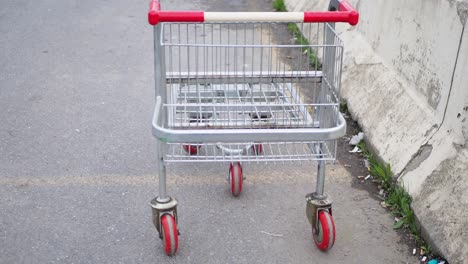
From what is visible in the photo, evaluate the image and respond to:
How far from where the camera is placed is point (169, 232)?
347cm

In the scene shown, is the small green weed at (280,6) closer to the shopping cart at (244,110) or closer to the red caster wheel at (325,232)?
the shopping cart at (244,110)

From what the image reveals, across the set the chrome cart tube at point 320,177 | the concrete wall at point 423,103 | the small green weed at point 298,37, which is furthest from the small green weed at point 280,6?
the chrome cart tube at point 320,177

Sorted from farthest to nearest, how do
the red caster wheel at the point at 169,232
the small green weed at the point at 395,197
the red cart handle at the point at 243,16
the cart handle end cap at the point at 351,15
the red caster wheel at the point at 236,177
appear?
the red caster wheel at the point at 236,177 → the small green weed at the point at 395,197 → the red caster wheel at the point at 169,232 → the cart handle end cap at the point at 351,15 → the red cart handle at the point at 243,16

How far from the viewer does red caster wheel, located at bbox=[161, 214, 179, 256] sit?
11.4 feet

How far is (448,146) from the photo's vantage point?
372 cm

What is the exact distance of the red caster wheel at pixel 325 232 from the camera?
139 inches

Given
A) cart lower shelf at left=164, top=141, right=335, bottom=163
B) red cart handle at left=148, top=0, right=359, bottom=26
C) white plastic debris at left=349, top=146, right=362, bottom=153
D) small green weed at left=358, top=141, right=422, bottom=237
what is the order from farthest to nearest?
white plastic debris at left=349, top=146, right=362, bottom=153 < small green weed at left=358, top=141, right=422, bottom=237 < cart lower shelf at left=164, top=141, right=335, bottom=163 < red cart handle at left=148, top=0, right=359, bottom=26

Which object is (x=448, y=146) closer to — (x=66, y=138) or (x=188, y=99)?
(x=188, y=99)

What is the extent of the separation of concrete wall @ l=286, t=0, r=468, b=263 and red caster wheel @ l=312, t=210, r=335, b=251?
0.58 metres

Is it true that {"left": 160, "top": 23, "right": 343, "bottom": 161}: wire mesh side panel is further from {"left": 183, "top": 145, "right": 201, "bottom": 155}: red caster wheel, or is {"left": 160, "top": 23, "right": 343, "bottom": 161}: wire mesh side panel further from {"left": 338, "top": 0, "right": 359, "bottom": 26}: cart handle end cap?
{"left": 183, "top": 145, "right": 201, "bottom": 155}: red caster wheel

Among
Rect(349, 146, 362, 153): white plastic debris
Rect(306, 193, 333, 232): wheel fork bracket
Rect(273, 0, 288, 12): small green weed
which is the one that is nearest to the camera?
Rect(306, 193, 333, 232): wheel fork bracket

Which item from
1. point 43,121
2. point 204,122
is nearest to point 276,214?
point 204,122

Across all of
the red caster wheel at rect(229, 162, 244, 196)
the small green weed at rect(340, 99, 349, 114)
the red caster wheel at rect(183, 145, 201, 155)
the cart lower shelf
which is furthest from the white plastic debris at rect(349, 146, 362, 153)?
the red caster wheel at rect(183, 145, 201, 155)

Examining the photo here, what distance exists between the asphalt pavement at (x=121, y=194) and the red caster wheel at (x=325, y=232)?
77mm
